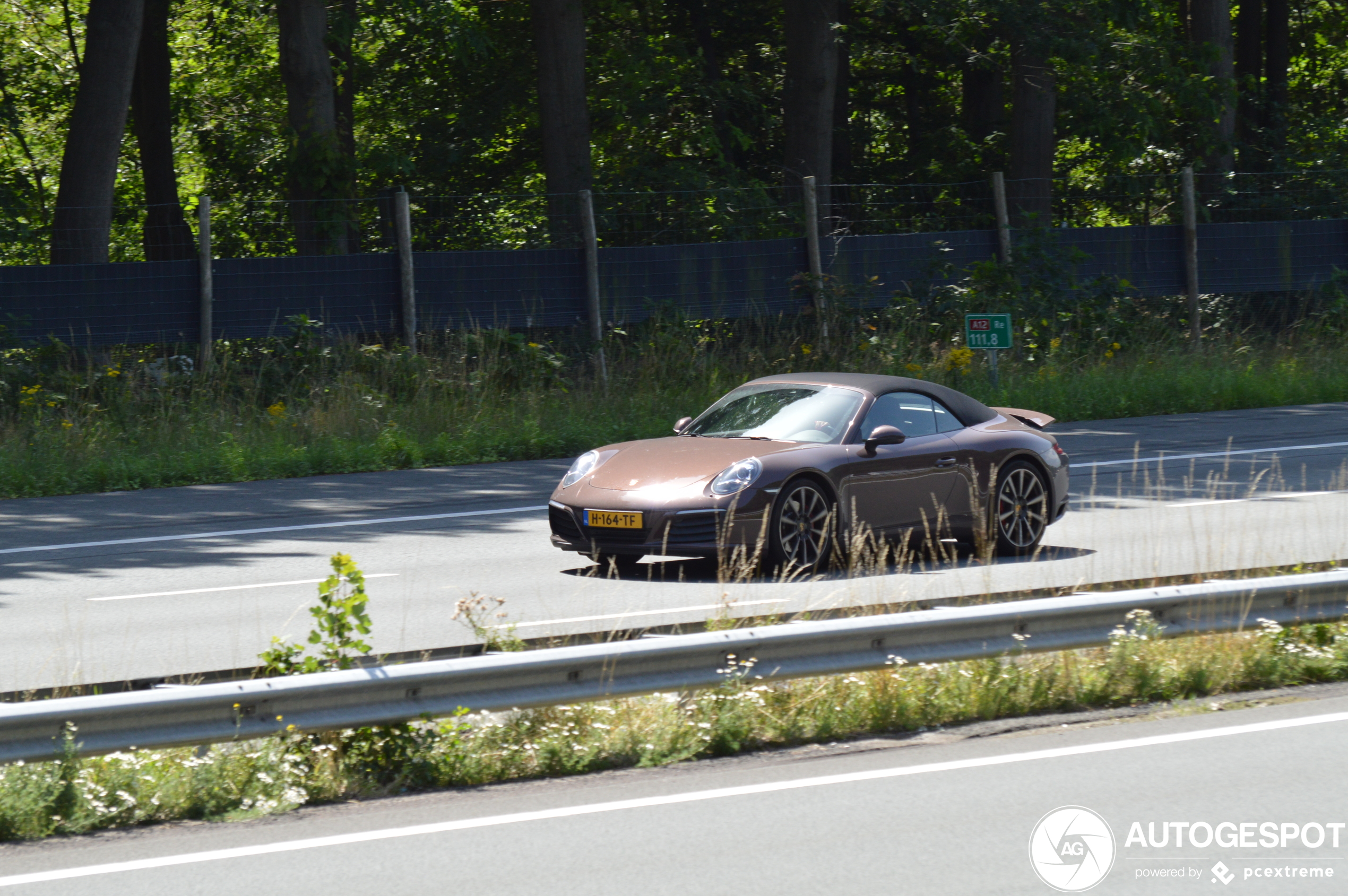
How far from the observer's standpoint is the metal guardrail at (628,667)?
5.26m

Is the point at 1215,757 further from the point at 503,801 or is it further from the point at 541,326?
the point at 541,326

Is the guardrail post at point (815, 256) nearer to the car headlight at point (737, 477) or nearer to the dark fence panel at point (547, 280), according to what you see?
the dark fence panel at point (547, 280)

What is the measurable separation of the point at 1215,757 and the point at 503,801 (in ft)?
8.90

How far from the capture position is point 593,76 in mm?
27594

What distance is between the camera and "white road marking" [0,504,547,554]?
1166 cm

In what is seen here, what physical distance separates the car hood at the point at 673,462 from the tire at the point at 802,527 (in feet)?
1.17

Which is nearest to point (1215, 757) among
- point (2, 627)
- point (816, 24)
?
point (2, 627)

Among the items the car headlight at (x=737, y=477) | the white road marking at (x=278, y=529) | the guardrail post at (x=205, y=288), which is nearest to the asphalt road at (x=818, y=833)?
the car headlight at (x=737, y=477)

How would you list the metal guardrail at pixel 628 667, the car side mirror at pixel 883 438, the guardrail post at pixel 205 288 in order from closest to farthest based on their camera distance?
the metal guardrail at pixel 628 667
the car side mirror at pixel 883 438
the guardrail post at pixel 205 288

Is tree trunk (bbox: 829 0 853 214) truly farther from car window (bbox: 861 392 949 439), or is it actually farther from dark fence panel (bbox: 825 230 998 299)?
car window (bbox: 861 392 949 439)

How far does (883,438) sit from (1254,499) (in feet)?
15.0

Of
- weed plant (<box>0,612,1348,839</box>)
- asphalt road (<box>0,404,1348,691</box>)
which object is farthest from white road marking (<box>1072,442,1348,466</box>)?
weed plant (<box>0,612,1348,839</box>)

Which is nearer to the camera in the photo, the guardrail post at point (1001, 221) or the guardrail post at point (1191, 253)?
the guardrail post at point (1001, 221)

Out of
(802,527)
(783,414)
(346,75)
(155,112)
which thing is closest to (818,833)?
(802,527)
